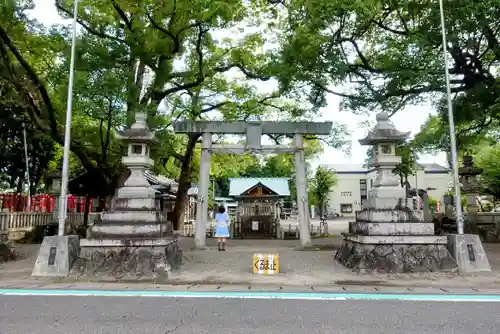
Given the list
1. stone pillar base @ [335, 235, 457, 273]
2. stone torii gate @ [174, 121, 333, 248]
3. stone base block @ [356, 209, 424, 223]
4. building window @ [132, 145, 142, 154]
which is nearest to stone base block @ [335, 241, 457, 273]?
stone pillar base @ [335, 235, 457, 273]

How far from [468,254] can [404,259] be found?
163 cm

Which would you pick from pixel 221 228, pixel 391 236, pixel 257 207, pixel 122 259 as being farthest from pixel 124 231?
pixel 257 207

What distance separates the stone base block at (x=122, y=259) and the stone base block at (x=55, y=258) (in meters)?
0.24

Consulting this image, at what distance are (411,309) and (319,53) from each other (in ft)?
31.2

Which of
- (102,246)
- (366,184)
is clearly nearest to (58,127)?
(102,246)

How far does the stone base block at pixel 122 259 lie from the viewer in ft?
28.9

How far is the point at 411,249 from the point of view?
923 cm

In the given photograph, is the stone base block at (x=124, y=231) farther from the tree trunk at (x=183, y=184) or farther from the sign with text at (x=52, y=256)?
the tree trunk at (x=183, y=184)

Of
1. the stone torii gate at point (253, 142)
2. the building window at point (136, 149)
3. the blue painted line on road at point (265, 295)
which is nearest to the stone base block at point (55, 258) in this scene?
the blue painted line on road at point (265, 295)

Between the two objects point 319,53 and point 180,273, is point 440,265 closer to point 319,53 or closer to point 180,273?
point 180,273

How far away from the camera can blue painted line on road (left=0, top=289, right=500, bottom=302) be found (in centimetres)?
671

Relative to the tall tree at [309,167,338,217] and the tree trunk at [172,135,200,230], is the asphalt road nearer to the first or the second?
the tree trunk at [172,135,200,230]

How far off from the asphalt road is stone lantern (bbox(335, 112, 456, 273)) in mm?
2846

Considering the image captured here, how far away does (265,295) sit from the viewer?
6984mm
